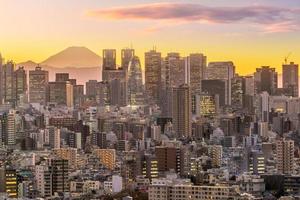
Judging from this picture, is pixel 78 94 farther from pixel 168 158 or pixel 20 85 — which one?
pixel 168 158

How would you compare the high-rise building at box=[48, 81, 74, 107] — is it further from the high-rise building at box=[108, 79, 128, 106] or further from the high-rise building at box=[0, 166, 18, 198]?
the high-rise building at box=[0, 166, 18, 198]

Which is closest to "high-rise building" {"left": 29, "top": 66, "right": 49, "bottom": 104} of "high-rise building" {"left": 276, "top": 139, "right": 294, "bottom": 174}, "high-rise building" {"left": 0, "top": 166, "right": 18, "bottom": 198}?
"high-rise building" {"left": 276, "top": 139, "right": 294, "bottom": 174}

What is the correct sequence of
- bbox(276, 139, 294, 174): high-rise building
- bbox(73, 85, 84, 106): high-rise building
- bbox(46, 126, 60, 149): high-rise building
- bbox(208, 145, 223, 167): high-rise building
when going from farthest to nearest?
bbox(73, 85, 84, 106): high-rise building
bbox(46, 126, 60, 149): high-rise building
bbox(208, 145, 223, 167): high-rise building
bbox(276, 139, 294, 174): high-rise building

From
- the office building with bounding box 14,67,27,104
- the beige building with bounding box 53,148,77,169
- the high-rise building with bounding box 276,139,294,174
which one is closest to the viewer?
the high-rise building with bounding box 276,139,294,174

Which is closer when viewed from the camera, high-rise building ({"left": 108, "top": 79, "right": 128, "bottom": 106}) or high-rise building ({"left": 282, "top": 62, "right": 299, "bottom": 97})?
high-rise building ({"left": 282, "top": 62, "right": 299, "bottom": 97})

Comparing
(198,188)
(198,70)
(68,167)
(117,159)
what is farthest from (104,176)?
(198,70)

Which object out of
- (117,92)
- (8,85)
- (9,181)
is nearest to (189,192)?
(9,181)

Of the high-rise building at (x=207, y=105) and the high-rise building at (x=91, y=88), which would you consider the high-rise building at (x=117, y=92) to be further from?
the high-rise building at (x=207, y=105)
